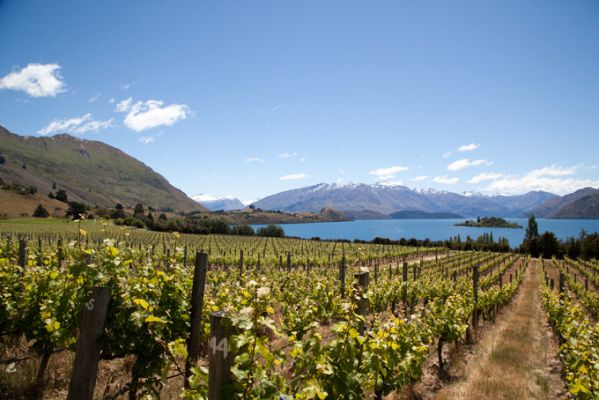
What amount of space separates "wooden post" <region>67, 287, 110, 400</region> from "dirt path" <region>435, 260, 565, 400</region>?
6.28m

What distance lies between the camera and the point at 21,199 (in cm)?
9281

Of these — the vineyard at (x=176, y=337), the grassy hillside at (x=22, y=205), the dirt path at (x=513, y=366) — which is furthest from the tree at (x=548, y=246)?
the grassy hillside at (x=22, y=205)

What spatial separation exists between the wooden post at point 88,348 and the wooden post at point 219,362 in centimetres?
142

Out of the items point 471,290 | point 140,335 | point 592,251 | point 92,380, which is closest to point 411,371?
point 140,335

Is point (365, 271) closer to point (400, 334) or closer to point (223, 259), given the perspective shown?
point (400, 334)

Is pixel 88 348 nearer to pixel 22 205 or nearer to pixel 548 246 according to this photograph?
pixel 548 246

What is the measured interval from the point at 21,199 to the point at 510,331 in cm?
11902

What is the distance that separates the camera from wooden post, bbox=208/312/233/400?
238cm

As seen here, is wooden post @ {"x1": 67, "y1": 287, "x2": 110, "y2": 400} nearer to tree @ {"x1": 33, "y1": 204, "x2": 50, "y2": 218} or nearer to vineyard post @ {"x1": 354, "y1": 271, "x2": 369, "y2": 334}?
vineyard post @ {"x1": 354, "y1": 271, "x2": 369, "y2": 334}

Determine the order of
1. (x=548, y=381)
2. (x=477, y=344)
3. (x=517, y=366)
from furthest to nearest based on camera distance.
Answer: (x=477, y=344) → (x=517, y=366) → (x=548, y=381)

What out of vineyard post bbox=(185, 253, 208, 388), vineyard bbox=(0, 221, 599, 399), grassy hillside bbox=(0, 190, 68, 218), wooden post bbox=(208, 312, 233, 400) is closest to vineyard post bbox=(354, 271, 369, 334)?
vineyard bbox=(0, 221, 599, 399)

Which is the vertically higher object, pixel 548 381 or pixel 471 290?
pixel 471 290

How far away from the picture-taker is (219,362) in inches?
93.8

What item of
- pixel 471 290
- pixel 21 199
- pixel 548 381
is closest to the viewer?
pixel 548 381
